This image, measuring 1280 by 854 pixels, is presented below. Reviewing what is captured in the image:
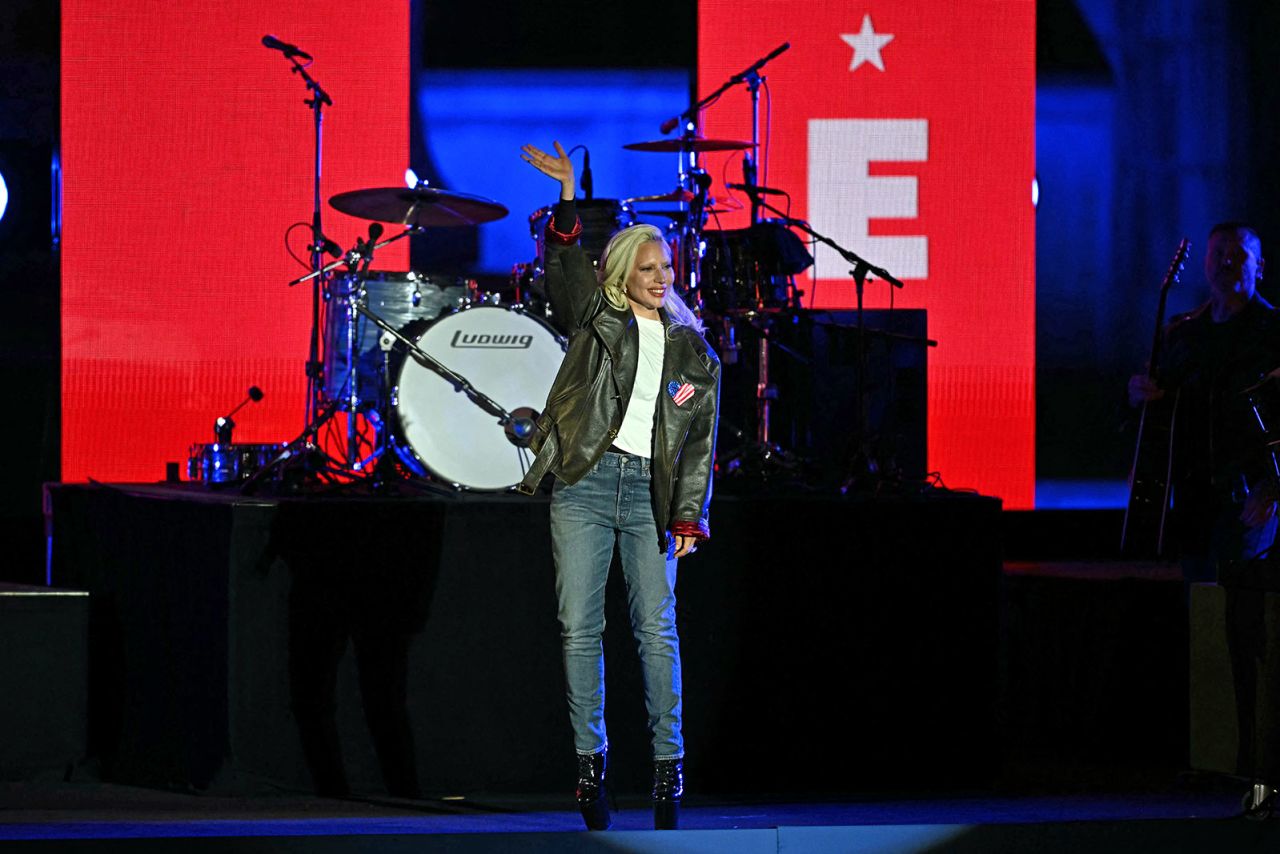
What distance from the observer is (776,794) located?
6.09 m

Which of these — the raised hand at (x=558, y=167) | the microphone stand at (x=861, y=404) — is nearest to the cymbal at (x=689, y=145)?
the microphone stand at (x=861, y=404)

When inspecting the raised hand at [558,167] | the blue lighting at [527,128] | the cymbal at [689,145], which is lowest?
the raised hand at [558,167]

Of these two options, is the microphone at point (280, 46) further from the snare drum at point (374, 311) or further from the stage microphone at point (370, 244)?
the snare drum at point (374, 311)

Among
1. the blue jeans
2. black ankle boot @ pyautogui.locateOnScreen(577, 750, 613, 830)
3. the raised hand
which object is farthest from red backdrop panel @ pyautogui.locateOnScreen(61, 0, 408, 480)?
black ankle boot @ pyautogui.locateOnScreen(577, 750, 613, 830)

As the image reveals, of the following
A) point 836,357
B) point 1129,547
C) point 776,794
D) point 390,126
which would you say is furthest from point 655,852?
point 390,126

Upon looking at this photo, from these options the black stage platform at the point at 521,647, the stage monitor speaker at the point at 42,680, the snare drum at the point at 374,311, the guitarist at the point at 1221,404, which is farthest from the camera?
the snare drum at the point at 374,311

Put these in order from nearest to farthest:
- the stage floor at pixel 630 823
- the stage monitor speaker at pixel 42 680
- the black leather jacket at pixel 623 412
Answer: the stage floor at pixel 630 823 → the black leather jacket at pixel 623 412 → the stage monitor speaker at pixel 42 680

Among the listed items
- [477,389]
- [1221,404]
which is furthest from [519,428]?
[1221,404]

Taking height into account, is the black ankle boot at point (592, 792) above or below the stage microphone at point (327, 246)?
below

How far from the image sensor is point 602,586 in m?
4.57

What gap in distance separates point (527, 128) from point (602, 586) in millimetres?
4756

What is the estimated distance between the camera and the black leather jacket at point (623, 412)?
14.7 feet

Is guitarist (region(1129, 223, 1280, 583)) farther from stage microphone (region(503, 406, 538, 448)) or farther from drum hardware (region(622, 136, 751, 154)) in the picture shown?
stage microphone (region(503, 406, 538, 448))

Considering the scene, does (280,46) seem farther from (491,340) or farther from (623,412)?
(623,412)
